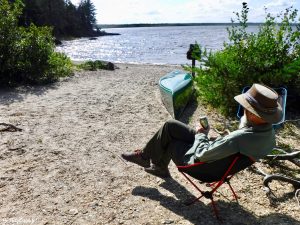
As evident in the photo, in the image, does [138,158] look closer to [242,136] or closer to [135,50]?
[242,136]

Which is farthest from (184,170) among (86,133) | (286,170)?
(86,133)

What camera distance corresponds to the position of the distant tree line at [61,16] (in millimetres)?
63375

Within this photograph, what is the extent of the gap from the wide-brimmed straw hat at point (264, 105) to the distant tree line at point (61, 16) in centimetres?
4900

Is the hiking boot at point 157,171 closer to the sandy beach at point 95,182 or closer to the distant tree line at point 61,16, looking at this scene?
the sandy beach at point 95,182

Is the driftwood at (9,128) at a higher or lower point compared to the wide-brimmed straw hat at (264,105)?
lower

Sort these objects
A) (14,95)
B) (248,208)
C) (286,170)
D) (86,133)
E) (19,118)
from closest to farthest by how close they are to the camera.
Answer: (248,208) < (286,170) < (86,133) < (19,118) < (14,95)

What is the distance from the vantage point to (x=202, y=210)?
14.7ft

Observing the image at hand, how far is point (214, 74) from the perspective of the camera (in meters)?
8.63

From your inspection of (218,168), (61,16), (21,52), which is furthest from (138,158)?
(61,16)

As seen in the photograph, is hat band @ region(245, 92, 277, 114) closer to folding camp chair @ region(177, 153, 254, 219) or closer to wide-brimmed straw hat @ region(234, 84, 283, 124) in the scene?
wide-brimmed straw hat @ region(234, 84, 283, 124)

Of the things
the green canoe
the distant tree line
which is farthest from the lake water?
the distant tree line

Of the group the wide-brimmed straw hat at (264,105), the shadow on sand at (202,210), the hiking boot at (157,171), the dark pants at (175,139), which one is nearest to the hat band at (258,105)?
the wide-brimmed straw hat at (264,105)

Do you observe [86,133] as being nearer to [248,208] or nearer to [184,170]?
[184,170]

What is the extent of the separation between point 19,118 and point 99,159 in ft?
A: 9.79
